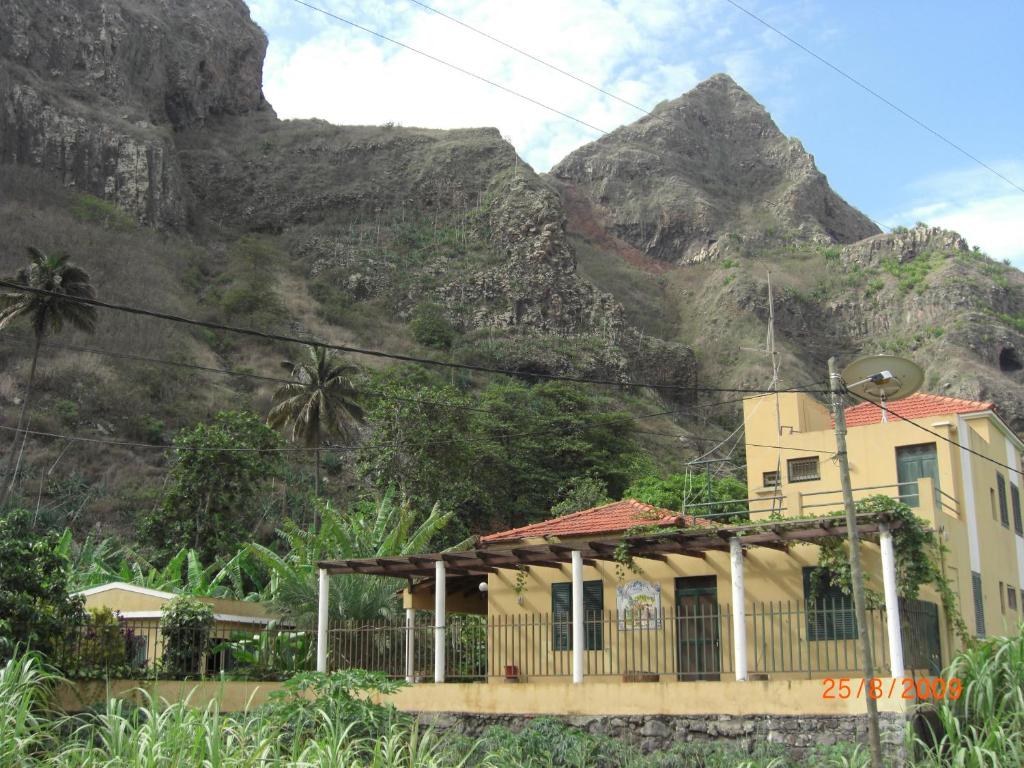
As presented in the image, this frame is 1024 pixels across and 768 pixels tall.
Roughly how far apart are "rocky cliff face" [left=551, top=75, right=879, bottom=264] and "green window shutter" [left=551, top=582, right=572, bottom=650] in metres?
103

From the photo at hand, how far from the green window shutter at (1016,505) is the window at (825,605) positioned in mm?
9995

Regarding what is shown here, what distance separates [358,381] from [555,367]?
19.6 m

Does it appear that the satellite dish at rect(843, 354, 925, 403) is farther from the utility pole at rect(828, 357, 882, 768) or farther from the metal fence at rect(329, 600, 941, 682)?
the metal fence at rect(329, 600, 941, 682)

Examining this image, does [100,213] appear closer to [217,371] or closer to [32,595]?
[217,371]

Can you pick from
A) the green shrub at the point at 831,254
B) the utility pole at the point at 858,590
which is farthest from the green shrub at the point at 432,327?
the utility pole at the point at 858,590

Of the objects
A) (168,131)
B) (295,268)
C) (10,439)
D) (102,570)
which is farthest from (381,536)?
(168,131)

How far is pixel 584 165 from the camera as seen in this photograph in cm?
13862

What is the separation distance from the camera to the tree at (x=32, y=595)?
1898 centimetres

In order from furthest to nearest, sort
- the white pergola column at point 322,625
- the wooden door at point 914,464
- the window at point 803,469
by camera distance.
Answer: the window at point 803,469, the wooden door at point 914,464, the white pergola column at point 322,625

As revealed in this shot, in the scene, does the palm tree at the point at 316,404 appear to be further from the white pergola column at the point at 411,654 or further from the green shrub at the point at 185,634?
the white pergola column at the point at 411,654

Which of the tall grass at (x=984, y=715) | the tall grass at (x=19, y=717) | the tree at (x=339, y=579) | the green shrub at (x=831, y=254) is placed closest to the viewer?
the tall grass at (x=19, y=717)

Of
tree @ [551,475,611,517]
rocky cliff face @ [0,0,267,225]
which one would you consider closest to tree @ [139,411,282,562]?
tree @ [551,475,611,517]

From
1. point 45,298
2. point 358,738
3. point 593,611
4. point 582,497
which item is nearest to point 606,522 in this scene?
point 593,611

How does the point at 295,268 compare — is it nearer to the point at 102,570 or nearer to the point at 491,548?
the point at 102,570
